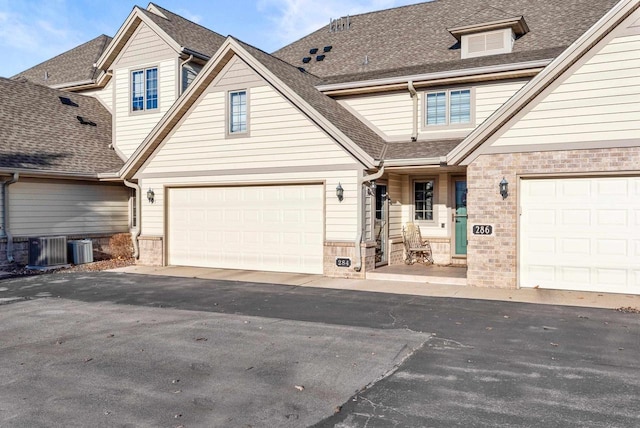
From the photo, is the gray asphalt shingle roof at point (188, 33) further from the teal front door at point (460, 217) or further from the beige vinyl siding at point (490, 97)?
the teal front door at point (460, 217)

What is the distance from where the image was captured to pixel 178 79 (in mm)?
18422

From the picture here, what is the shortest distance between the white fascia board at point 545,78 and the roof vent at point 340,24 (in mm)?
11052

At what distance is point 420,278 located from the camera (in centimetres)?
1264

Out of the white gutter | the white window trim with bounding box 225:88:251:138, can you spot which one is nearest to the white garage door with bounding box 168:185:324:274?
the white window trim with bounding box 225:88:251:138

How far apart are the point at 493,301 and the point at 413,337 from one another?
3.29 m

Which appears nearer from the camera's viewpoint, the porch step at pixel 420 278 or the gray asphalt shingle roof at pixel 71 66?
the porch step at pixel 420 278

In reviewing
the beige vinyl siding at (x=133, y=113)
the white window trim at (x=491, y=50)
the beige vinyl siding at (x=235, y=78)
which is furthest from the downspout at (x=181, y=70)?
the white window trim at (x=491, y=50)

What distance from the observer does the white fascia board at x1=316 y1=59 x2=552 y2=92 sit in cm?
1345

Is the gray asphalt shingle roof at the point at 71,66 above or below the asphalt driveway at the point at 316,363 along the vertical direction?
above

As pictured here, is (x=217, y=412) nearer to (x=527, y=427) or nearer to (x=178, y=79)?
(x=527, y=427)

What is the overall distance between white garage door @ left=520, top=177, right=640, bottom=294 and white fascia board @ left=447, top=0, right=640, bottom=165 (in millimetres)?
1386

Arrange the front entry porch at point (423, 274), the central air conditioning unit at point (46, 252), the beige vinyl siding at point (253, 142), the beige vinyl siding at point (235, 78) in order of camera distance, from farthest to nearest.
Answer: the central air conditioning unit at point (46, 252) → the beige vinyl siding at point (235, 78) → the beige vinyl siding at point (253, 142) → the front entry porch at point (423, 274)

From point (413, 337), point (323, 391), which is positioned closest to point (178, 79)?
point (413, 337)

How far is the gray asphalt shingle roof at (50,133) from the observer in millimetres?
16453
